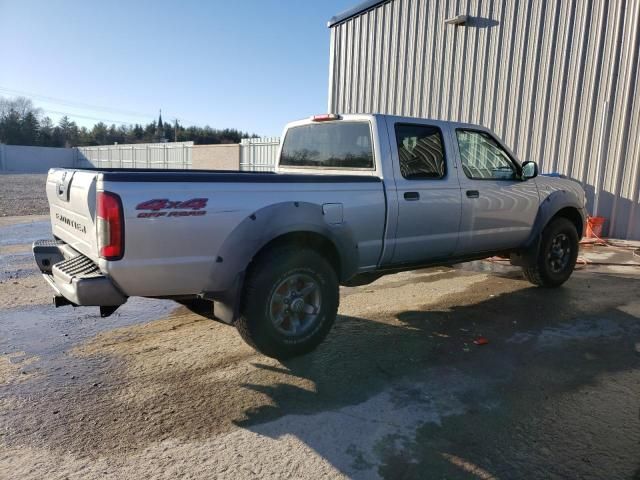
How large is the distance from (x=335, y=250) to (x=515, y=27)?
1008 centimetres

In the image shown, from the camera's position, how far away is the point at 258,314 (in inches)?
141

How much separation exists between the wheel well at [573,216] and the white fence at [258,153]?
18.6 m

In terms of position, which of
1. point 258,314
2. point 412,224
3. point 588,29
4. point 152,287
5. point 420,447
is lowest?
point 420,447

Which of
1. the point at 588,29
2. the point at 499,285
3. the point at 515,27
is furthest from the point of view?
the point at 515,27

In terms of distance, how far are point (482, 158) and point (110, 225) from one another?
403cm

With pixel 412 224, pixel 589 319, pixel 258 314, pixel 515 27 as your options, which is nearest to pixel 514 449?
pixel 258 314

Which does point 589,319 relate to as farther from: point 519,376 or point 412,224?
point 412,224

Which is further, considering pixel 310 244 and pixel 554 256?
pixel 554 256

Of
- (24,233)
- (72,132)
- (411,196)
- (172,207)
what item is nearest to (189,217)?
(172,207)

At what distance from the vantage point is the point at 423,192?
4668 millimetres

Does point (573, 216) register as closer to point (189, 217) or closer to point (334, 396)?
point (334, 396)

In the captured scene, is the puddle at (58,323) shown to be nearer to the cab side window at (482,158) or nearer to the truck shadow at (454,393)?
the truck shadow at (454,393)

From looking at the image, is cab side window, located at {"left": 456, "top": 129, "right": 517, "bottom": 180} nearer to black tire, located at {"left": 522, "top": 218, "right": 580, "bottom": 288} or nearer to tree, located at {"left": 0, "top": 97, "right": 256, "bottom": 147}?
black tire, located at {"left": 522, "top": 218, "right": 580, "bottom": 288}

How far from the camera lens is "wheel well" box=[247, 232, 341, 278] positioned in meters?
3.70
